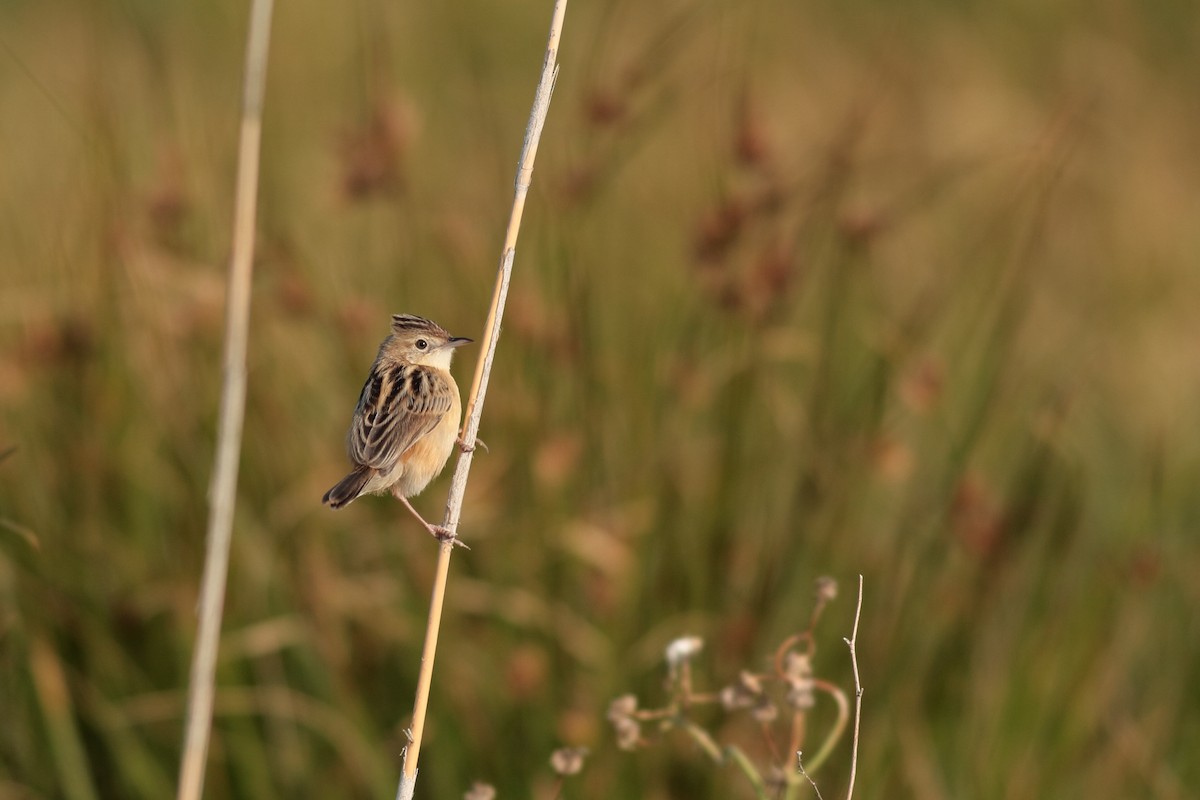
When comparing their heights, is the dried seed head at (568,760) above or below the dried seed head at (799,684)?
below

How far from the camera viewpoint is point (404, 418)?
283 cm

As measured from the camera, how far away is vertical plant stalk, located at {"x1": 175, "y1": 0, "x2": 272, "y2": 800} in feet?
5.20

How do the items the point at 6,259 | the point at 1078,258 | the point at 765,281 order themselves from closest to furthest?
the point at 765,281, the point at 6,259, the point at 1078,258

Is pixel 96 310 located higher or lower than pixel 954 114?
lower

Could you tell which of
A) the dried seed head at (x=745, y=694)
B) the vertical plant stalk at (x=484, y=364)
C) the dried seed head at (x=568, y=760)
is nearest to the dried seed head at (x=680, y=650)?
the dried seed head at (x=745, y=694)

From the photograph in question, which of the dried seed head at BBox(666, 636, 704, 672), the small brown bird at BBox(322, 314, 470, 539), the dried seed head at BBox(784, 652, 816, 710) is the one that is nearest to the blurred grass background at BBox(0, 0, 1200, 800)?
the small brown bird at BBox(322, 314, 470, 539)

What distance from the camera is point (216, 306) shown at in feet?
13.2

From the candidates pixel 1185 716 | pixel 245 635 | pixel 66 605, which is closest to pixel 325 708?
pixel 245 635

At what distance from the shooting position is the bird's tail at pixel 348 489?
2.65m

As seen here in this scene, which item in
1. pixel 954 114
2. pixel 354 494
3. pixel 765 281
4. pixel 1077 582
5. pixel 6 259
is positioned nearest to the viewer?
pixel 354 494

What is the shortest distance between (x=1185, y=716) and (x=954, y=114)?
444 cm

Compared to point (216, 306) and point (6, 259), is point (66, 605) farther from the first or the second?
point (6, 259)

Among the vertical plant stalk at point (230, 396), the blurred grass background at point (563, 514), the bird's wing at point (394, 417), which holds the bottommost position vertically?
the blurred grass background at point (563, 514)

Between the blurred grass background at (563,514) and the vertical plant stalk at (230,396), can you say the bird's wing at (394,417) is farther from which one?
the vertical plant stalk at (230,396)
